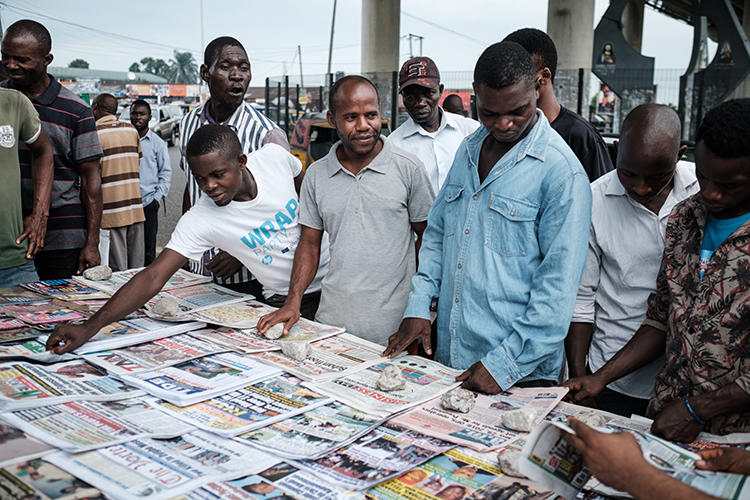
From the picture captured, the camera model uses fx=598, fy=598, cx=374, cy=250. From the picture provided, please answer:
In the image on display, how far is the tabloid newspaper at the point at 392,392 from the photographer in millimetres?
1641

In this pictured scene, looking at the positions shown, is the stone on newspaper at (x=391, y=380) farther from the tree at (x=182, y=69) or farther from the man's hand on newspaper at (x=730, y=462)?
the tree at (x=182, y=69)

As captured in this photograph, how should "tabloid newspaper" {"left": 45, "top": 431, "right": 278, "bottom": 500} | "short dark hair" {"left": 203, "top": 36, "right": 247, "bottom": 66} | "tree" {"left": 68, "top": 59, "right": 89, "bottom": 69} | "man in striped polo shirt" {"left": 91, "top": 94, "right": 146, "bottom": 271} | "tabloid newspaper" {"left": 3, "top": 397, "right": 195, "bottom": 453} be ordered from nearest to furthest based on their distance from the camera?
"tabloid newspaper" {"left": 45, "top": 431, "right": 278, "bottom": 500}
"tabloid newspaper" {"left": 3, "top": 397, "right": 195, "bottom": 453}
"short dark hair" {"left": 203, "top": 36, "right": 247, "bottom": 66}
"man in striped polo shirt" {"left": 91, "top": 94, "right": 146, "bottom": 271}
"tree" {"left": 68, "top": 59, "right": 89, "bottom": 69}

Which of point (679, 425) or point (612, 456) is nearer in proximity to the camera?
point (612, 456)

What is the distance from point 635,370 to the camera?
1.85 metres

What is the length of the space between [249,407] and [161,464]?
340mm

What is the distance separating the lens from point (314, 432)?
1.49m

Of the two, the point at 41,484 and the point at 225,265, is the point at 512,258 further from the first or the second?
the point at 225,265

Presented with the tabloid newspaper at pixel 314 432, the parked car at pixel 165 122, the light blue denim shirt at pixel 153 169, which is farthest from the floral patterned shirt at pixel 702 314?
the parked car at pixel 165 122

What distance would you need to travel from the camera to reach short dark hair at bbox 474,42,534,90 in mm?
1716

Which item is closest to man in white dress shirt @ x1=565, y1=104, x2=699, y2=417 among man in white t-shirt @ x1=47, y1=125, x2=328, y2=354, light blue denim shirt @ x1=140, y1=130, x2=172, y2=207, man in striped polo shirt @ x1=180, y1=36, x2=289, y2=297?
man in white t-shirt @ x1=47, y1=125, x2=328, y2=354

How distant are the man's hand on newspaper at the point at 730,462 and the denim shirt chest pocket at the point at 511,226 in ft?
2.49

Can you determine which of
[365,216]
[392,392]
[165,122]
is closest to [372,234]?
[365,216]

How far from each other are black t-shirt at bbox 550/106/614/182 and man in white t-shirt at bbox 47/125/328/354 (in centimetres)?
116

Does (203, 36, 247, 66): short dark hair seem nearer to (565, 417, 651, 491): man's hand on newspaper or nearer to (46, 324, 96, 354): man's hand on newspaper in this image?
(46, 324, 96, 354): man's hand on newspaper
